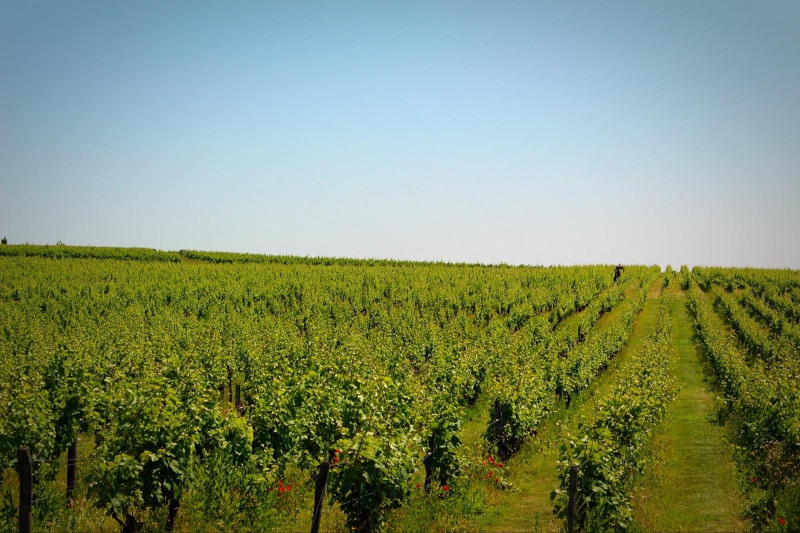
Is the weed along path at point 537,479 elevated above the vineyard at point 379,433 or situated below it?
below

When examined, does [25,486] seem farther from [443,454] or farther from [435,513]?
[443,454]

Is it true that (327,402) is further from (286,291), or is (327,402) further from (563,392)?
(286,291)

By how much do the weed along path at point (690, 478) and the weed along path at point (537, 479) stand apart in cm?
190

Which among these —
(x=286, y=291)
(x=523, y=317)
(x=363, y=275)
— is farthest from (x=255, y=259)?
(x=523, y=317)

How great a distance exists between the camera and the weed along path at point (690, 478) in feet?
35.1

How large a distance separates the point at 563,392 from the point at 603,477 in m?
10.8

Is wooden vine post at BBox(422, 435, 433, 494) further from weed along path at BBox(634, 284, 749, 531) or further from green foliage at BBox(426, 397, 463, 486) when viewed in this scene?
weed along path at BBox(634, 284, 749, 531)

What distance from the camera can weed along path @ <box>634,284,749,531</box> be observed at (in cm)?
1071

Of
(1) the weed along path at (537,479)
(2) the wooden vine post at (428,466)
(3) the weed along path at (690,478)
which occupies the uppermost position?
(2) the wooden vine post at (428,466)

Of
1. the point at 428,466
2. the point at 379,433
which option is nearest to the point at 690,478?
the point at 428,466

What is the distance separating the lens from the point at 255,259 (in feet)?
234

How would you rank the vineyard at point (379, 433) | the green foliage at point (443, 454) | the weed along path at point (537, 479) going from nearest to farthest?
the vineyard at point (379, 433) < the weed along path at point (537, 479) < the green foliage at point (443, 454)

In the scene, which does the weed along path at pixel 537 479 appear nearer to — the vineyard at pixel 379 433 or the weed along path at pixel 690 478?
the vineyard at pixel 379 433

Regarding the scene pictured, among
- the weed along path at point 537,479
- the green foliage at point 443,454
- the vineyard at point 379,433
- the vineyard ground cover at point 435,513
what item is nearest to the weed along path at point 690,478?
the vineyard at point 379,433
